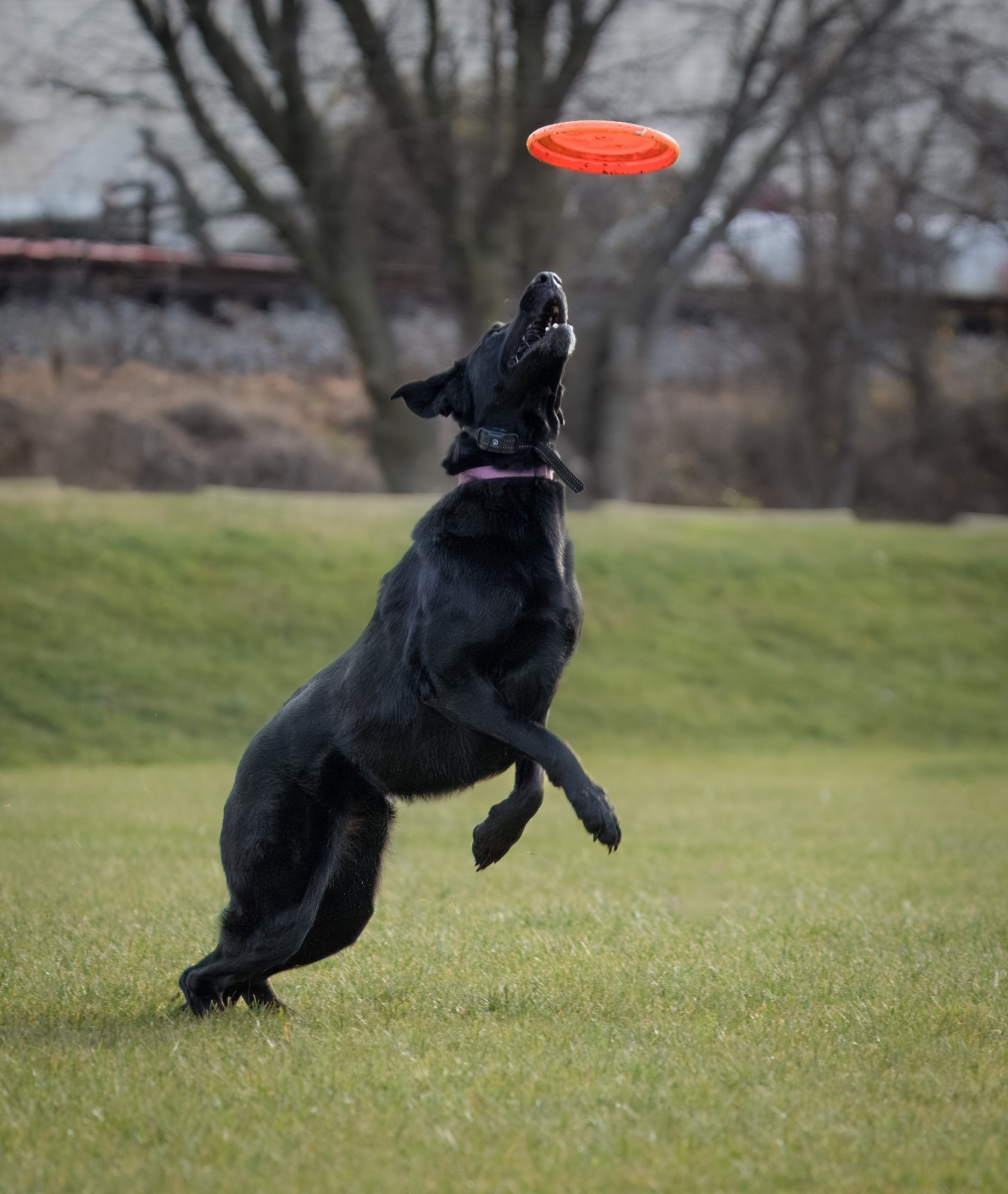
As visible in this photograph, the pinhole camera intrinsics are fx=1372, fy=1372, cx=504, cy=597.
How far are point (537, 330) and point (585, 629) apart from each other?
12158 mm

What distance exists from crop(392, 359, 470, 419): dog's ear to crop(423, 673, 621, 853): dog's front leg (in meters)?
1.08

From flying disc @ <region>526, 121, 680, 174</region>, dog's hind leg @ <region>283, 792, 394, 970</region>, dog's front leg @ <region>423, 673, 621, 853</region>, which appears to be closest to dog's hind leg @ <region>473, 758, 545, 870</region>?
dog's front leg @ <region>423, 673, 621, 853</region>

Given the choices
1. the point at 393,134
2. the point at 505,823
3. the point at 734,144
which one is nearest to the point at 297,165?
the point at 393,134

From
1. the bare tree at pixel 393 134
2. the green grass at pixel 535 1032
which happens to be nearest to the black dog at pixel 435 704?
the green grass at pixel 535 1032

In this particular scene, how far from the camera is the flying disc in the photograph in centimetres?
527

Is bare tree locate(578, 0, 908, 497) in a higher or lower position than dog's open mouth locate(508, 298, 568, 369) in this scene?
lower

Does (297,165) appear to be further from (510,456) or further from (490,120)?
(510,456)

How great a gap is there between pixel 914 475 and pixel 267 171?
1781 centimetres

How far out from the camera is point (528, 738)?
161 inches

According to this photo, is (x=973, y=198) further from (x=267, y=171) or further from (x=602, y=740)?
(x=602, y=740)

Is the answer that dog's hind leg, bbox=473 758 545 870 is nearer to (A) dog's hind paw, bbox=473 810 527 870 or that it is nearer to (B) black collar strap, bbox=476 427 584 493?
(A) dog's hind paw, bbox=473 810 527 870

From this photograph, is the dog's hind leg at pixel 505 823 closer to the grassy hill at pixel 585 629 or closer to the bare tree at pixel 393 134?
the grassy hill at pixel 585 629

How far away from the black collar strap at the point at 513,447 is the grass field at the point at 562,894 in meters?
1.76

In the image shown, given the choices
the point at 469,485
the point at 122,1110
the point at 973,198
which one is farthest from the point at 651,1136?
the point at 973,198
